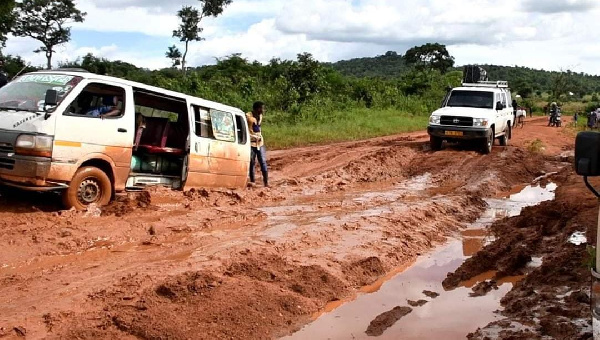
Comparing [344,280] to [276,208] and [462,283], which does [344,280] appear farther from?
[276,208]

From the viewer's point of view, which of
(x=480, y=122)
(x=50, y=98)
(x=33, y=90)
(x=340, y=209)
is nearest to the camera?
(x=50, y=98)

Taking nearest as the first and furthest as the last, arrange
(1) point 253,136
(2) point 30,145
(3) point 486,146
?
(2) point 30,145 → (1) point 253,136 → (3) point 486,146

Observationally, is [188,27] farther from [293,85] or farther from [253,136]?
[253,136]

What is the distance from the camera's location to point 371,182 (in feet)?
45.2

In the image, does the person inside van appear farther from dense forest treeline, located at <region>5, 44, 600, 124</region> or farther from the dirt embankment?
dense forest treeline, located at <region>5, 44, 600, 124</region>

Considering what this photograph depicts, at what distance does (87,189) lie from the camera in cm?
812

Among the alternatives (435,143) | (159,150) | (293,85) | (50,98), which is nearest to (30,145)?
(50,98)

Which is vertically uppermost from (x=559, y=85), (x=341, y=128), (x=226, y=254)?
(x=559, y=85)

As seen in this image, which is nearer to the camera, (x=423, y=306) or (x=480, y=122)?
(x=423, y=306)

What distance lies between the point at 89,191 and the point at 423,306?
4.55 meters

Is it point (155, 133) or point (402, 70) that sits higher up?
point (402, 70)

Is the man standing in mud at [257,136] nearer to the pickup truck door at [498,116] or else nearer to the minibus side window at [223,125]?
the minibus side window at [223,125]

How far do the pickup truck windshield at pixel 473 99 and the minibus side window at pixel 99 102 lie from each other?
11643mm

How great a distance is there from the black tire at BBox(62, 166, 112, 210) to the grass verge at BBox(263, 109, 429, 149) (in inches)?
423
